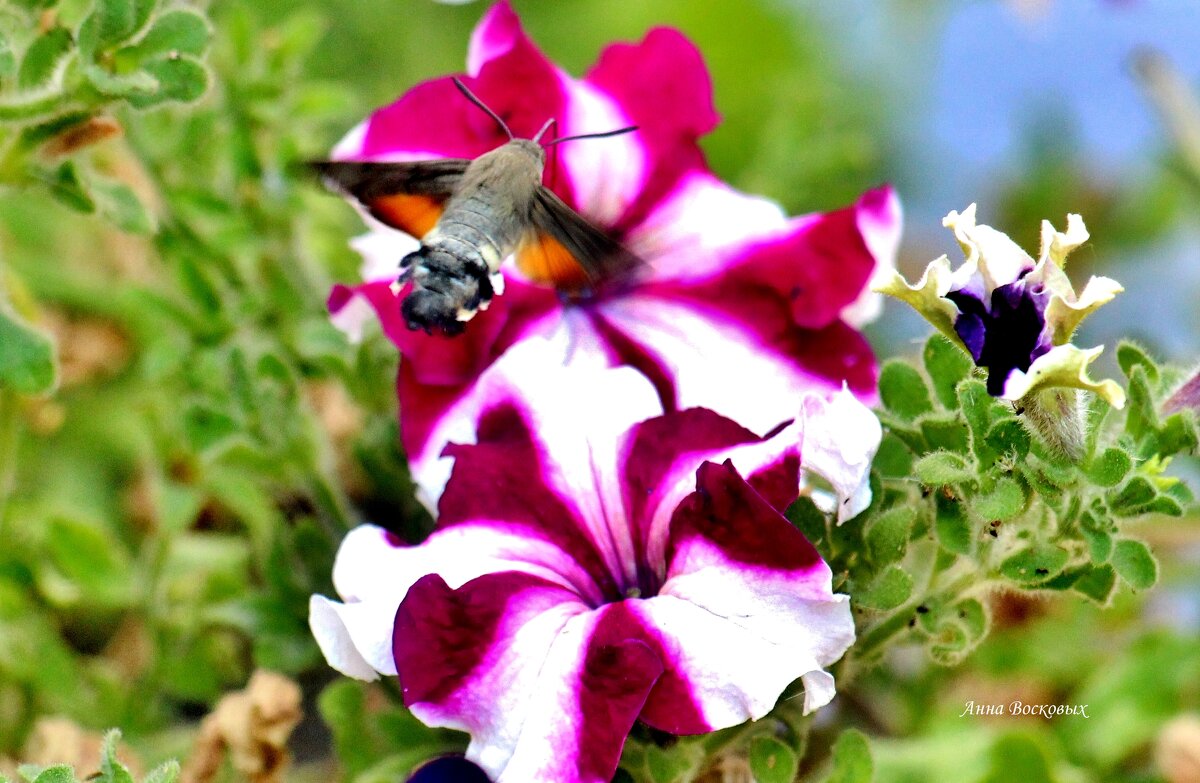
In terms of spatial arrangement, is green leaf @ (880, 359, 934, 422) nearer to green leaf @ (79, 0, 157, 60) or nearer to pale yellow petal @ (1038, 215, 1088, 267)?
pale yellow petal @ (1038, 215, 1088, 267)

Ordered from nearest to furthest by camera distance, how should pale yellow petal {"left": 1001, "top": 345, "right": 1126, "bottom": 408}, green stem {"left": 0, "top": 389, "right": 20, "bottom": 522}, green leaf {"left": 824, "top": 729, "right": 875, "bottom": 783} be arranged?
pale yellow petal {"left": 1001, "top": 345, "right": 1126, "bottom": 408} < green leaf {"left": 824, "top": 729, "right": 875, "bottom": 783} < green stem {"left": 0, "top": 389, "right": 20, "bottom": 522}

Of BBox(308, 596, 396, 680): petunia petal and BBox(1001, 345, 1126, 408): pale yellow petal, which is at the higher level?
BBox(1001, 345, 1126, 408): pale yellow petal

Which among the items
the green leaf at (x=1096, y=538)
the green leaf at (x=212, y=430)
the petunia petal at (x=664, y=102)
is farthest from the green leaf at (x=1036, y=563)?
the green leaf at (x=212, y=430)

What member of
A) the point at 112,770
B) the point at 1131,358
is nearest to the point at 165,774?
the point at 112,770

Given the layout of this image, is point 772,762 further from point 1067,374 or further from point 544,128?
point 544,128

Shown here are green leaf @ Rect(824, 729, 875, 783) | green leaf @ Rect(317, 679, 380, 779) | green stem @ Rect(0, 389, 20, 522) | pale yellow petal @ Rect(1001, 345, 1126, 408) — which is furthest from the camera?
green stem @ Rect(0, 389, 20, 522)

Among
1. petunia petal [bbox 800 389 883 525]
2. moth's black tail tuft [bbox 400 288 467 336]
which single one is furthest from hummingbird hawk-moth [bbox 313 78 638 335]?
petunia petal [bbox 800 389 883 525]

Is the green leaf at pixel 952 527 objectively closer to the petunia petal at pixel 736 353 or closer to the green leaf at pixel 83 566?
the petunia petal at pixel 736 353
